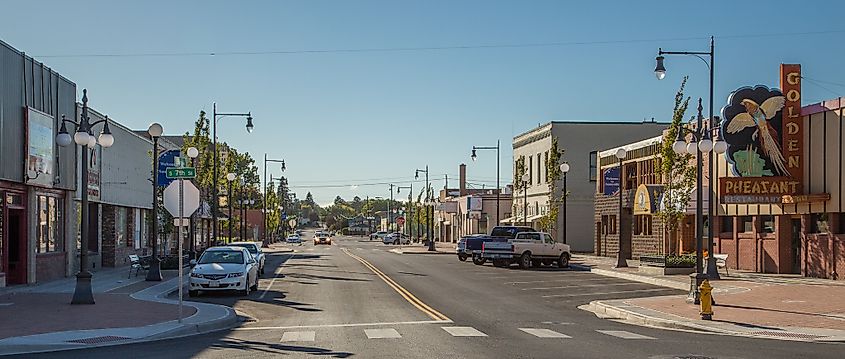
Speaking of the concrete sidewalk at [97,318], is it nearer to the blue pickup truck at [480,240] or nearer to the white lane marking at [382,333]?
the white lane marking at [382,333]

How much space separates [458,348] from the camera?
15.6 meters

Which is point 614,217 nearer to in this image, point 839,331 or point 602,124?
point 602,124

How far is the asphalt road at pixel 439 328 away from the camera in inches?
599

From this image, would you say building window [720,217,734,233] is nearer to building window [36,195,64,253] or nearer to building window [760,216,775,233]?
building window [760,216,775,233]

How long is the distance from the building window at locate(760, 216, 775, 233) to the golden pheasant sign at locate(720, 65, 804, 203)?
243 centimetres

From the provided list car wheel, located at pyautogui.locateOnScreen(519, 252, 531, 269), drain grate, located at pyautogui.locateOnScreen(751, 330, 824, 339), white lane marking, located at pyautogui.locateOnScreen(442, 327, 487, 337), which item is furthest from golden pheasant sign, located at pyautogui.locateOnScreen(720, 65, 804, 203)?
white lane marking, located at pyautogui.locateOnScreen(442, 327, 487, 337)

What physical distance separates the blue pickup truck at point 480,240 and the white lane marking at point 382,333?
30.5 meters

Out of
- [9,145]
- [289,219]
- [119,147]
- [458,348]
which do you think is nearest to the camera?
[458,348]

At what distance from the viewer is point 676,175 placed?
1544 inches

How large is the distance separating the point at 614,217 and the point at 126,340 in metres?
41.4

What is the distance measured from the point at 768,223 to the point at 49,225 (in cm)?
2663

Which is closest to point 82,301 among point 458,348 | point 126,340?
point 126,340

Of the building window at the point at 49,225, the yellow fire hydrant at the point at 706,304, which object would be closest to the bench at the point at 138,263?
the building window at the point at 49,225

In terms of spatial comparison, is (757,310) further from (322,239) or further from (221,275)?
(322,239)
